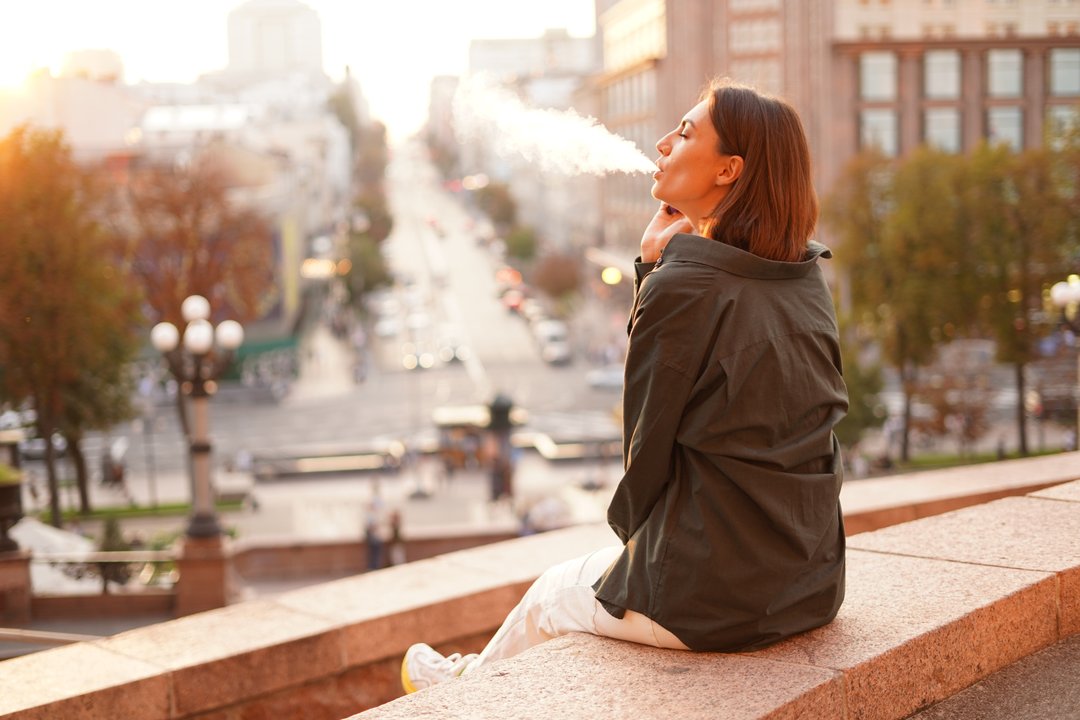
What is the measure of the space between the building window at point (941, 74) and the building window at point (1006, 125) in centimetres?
216

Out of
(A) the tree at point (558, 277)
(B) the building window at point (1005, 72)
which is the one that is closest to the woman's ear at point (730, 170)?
(B) the building window at point (1005, 72)

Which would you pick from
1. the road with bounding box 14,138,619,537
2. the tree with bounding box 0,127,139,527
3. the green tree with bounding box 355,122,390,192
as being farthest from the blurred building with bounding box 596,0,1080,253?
the green tree with bounding box 355,122,390,192

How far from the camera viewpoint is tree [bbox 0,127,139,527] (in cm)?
3052

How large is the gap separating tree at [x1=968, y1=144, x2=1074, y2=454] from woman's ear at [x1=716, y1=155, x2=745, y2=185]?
1320 inches

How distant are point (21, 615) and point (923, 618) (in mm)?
13197

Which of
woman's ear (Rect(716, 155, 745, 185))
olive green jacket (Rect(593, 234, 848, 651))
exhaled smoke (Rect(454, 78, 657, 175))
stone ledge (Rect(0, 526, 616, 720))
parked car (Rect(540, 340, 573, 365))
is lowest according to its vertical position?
parked car (Rect(540, 340, 573, 365))

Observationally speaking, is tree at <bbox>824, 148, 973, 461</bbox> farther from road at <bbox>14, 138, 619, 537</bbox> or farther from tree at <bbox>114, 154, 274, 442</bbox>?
tree at <bbox>114, 154, 274, 442</bbox>

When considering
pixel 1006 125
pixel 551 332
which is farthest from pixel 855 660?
pixel 551 332

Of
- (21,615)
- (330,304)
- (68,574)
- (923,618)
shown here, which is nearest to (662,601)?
(923,618)

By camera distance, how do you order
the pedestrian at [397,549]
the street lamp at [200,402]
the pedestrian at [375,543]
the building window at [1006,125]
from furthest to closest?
the building window at [1006,125] < the pedestrian at [397,549] < the pedestrian at [375,543] < the street lamp at [200,402]

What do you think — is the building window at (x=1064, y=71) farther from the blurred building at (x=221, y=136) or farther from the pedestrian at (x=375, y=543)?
the pedestrian at (x=375, y=543)

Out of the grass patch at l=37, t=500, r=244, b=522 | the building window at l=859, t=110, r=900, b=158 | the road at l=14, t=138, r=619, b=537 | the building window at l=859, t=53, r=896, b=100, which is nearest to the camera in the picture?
the grass patch at l=37, t=500, r=244, b=522

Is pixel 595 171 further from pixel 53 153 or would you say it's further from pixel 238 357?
pixel 238 357

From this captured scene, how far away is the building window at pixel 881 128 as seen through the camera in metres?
57.4
